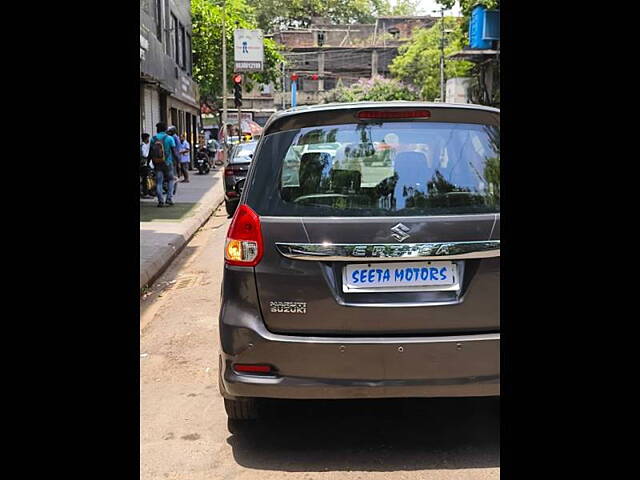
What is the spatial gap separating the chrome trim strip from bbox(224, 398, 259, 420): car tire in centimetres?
88

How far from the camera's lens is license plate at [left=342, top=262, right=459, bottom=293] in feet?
10.5

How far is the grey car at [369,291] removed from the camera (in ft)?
10.5

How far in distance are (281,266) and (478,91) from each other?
37819 mm

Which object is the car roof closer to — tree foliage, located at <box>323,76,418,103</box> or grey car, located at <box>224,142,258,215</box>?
grey car, located at <box>224,142,258,215</box>

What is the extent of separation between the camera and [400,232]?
10.6 ft

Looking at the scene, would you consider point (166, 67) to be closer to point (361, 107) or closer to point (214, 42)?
point (214, 42)

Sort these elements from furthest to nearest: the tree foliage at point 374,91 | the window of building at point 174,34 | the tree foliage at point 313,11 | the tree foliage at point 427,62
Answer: the tree foliage at point 313,11 < the tree foliage at point 374,91 < the tree foliage at point 427,62 < the window of building at point 174,34

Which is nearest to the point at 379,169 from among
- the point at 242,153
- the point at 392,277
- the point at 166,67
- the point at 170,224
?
the point at 392,277

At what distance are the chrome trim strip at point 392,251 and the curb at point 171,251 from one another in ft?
16.0

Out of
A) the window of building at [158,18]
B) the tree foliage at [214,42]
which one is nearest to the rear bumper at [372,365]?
the window of building at [158,18]

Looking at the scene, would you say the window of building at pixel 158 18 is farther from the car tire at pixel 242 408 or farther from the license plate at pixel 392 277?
the license plate at pixel 392 277
